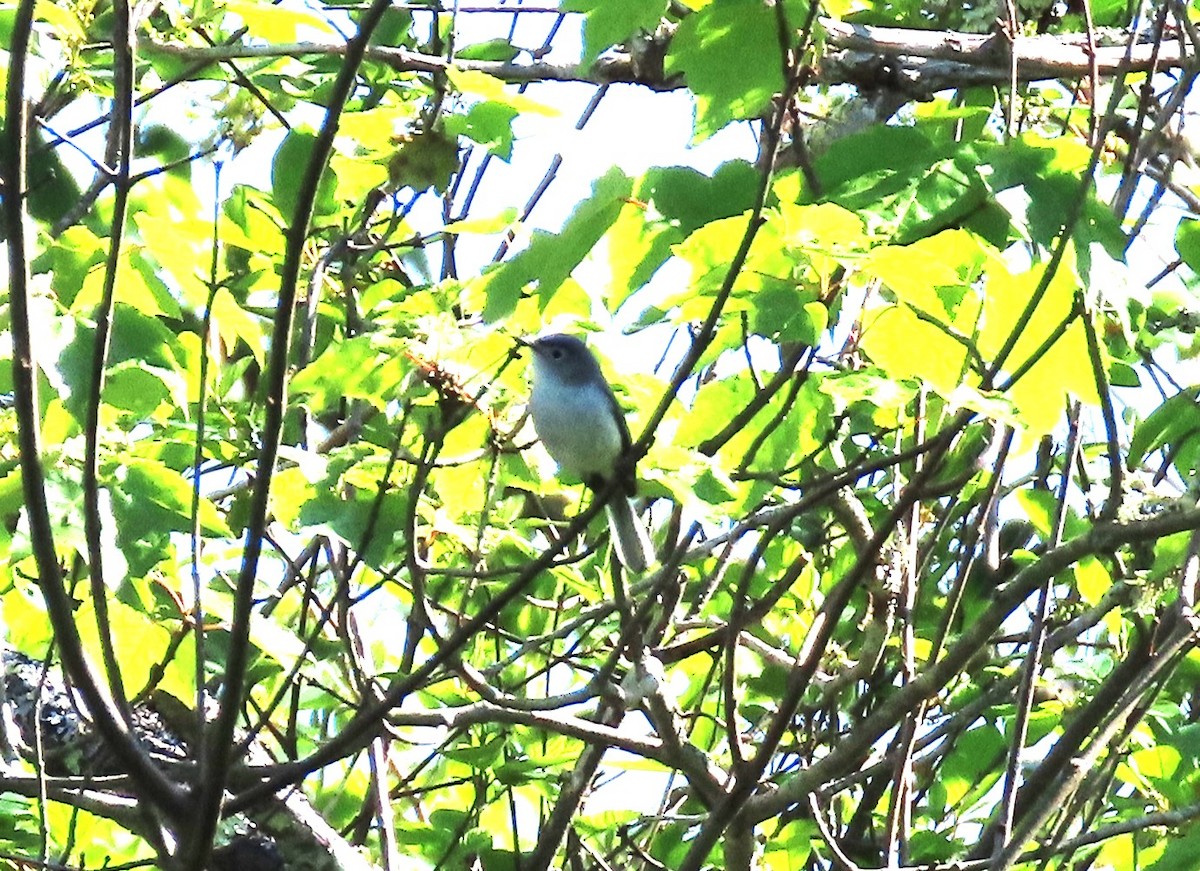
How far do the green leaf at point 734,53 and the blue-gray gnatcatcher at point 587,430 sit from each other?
1.58 m

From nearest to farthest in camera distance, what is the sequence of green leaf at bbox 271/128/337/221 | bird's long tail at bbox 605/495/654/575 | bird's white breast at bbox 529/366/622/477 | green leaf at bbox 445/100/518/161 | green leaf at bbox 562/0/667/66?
green leaf at bbox 562/0/667/66 < green leaf at bbox 445/100/518/161 < green leaf at bbox 271/128/337/221 < bird's long tail at bbox 605/495/654/575 < bird's white breast at bbox 529/366/622/477

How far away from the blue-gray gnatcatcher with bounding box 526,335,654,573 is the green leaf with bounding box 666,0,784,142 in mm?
1581

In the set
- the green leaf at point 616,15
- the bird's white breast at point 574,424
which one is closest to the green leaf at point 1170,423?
the bird's white breast at point 574,424

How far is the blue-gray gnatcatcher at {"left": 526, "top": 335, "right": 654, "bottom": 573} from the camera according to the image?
3.33 m

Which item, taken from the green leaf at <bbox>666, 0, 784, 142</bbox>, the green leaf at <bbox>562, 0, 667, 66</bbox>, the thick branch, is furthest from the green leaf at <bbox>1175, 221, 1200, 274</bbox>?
the green leaf at <bbox>562, 0, 667, 66</bbox>

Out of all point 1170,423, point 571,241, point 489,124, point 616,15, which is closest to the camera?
point 616,15

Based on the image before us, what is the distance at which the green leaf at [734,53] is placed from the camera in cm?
164

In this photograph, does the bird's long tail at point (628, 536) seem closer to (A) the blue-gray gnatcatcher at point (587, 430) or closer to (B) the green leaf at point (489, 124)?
(A) the blue-gray gnatcatcher at point (587, 430)

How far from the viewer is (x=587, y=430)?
3.47m

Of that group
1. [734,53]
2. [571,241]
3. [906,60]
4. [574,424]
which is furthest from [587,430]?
[734,53]

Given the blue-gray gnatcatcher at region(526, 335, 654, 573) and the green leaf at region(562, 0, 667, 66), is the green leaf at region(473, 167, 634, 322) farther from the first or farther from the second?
the blue-gray gnatcatcher at region(526, 335, 654, 573)

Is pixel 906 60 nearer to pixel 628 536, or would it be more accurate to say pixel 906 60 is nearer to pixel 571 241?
pixel 628 536

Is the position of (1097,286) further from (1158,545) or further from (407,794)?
(407,794)

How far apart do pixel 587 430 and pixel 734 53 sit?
1.88 meters
